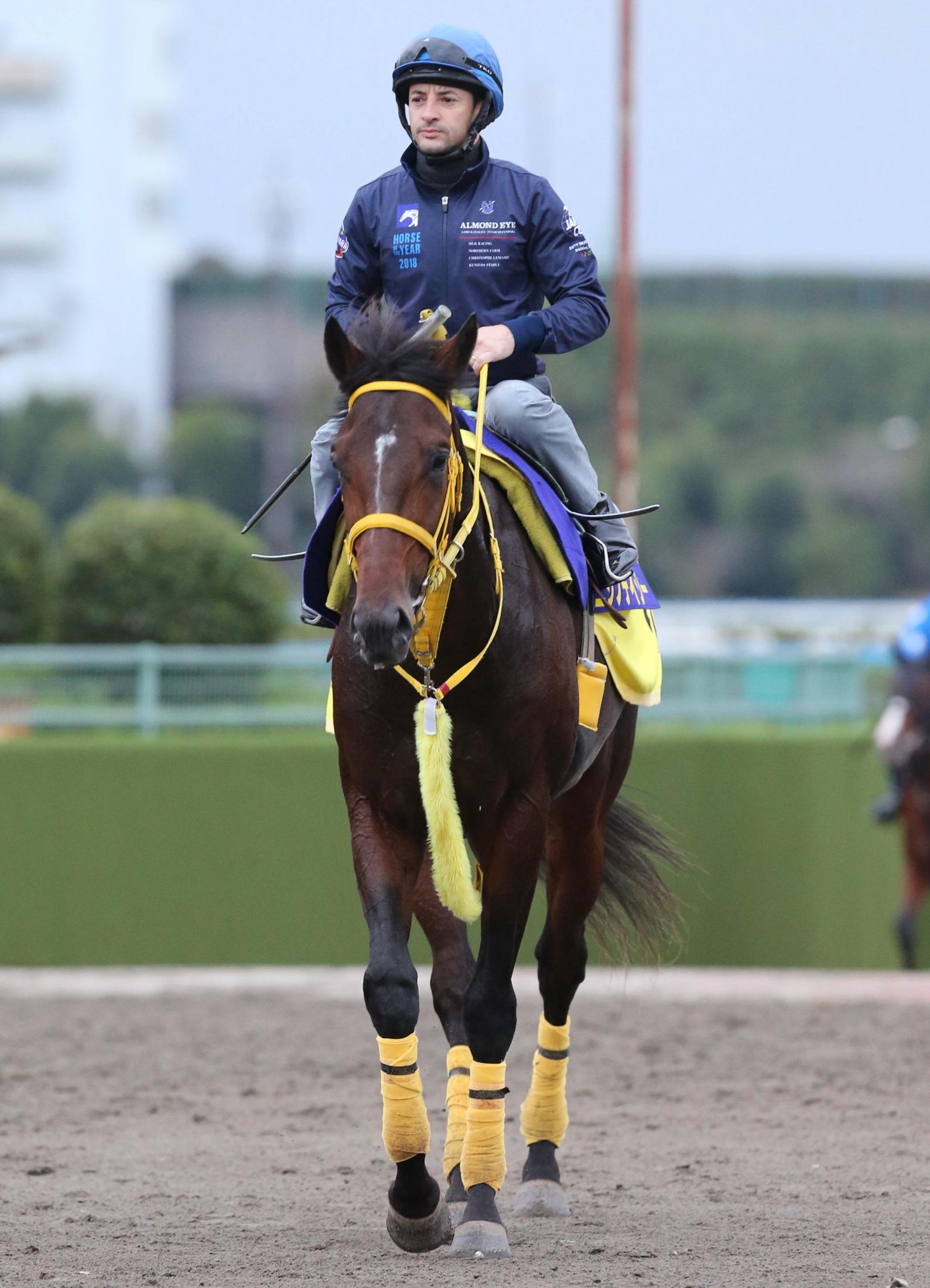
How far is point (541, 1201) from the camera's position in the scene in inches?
215

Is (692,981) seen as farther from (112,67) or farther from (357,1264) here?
(112,67)

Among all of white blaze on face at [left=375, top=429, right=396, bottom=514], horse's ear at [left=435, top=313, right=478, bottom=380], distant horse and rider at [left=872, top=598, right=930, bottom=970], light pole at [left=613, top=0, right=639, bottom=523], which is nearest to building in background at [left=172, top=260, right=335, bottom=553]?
light pole at [left=613, top=0, right=639, bottom=523]

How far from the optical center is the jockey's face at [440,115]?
5.15 m

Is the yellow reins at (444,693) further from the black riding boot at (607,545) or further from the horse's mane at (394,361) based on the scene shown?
the black riding boot at (607,545)

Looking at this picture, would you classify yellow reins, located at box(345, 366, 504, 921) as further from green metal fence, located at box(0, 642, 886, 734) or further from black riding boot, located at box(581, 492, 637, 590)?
green metal fence, located at box(0, 642, 886, 734)

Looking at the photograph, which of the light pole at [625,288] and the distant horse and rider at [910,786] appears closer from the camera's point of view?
the distant horse and rider at [910,786]

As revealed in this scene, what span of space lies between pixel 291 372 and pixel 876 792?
53626 millimetres

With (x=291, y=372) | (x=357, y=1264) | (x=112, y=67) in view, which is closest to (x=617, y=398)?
(x=357, y=1264)

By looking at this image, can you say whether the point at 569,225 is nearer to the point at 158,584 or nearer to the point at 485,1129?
the point at 485,1129

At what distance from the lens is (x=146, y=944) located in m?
11.2

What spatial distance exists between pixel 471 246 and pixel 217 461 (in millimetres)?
54301

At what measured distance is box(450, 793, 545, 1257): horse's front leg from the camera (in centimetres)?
486

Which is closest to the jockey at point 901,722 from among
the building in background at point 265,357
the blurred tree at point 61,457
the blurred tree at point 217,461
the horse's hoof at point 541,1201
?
the horse's hoof at point 541,1201

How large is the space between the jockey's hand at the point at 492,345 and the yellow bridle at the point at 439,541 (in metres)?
0.04
